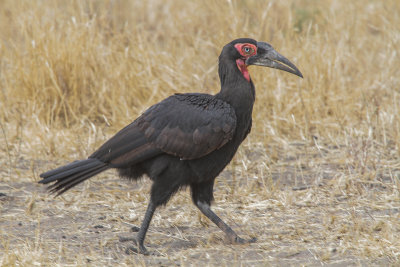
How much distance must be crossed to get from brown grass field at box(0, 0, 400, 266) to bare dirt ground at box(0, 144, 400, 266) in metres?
0.01

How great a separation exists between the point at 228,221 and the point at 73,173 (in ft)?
3.68

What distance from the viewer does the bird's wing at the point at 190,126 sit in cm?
380

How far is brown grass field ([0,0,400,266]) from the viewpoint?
395cm

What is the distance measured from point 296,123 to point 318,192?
1.18 meters

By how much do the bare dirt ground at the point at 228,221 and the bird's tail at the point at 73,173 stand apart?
0.28m

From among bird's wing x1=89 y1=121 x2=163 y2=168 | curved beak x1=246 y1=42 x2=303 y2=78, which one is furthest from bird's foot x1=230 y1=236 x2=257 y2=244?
curved beak x1=246 y1=42 x2=303 y2=78

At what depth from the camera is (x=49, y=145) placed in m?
5.58

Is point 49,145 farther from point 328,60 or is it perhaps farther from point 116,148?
point 328,60

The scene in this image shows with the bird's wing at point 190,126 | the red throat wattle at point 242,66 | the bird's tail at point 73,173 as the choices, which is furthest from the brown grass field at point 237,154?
the red throat wattle at point 242,66

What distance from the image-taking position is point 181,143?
381cm

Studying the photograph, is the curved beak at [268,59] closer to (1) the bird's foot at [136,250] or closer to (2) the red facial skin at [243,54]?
(2) the red facial skin at [243,54]

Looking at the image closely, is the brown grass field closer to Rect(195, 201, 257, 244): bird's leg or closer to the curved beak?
Rect(195, 201, 257, 244): bird's leg

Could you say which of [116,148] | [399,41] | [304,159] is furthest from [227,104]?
[399,41]

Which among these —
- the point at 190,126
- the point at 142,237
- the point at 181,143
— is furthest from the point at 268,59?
the point at 142,237
